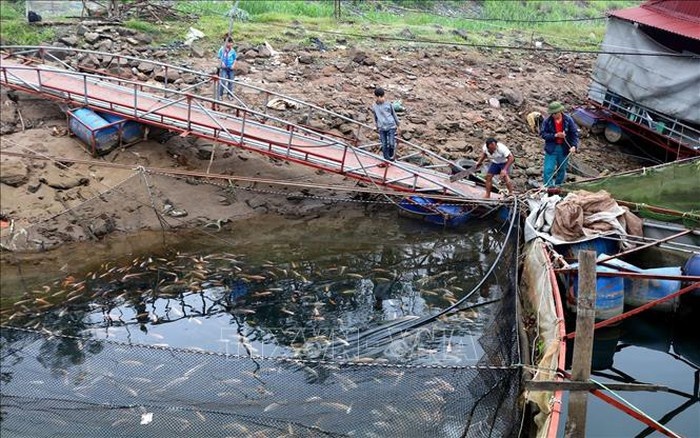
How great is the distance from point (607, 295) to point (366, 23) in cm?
1897

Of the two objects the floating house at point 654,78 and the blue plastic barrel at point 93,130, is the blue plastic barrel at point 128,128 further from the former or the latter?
the floating house at point 654,78

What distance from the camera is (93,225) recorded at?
43.7ft

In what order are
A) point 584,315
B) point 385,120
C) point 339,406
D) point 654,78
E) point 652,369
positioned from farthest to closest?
point 654,78 < point 385,120 < point 652,369 < point 339,406 < point 584,315

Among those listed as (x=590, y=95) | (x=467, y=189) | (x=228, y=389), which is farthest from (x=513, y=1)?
(x=228, y=389)

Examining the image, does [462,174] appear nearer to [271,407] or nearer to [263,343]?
[263,343]

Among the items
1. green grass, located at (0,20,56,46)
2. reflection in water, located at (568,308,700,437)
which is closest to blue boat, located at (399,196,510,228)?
reflection in water, located at (568,308,700,437)

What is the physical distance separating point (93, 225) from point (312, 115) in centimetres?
662

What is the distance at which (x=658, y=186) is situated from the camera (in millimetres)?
12906

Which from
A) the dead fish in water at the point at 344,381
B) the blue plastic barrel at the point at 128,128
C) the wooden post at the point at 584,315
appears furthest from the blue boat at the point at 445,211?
the wooden post at the point at 584,315

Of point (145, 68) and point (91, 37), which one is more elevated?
point (91, 37)

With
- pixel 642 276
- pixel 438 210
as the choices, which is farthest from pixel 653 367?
pixel 438 210

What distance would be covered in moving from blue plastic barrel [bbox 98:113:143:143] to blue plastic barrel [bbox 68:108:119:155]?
0.49ft

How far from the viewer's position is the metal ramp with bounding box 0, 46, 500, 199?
45.6 feet

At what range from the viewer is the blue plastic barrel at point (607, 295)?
11.1m
